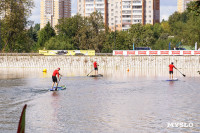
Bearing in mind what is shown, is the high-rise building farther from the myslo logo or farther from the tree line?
the myslo logo

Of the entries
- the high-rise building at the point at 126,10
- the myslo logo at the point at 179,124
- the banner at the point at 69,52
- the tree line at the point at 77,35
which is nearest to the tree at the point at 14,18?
the tree line at the point at 77,35

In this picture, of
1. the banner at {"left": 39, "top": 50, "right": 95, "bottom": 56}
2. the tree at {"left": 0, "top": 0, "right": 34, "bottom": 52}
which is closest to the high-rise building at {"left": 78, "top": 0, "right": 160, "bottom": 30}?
the tree at {"left": 0, "top": 0, "right": 34, "bottom": 52}

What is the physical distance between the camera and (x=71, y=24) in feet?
344

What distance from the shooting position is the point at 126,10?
6422 inches

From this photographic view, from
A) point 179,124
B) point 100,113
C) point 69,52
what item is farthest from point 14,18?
point 179,124

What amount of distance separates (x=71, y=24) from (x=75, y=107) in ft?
285

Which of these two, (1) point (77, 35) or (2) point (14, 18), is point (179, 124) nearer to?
(2) point (14, 18)

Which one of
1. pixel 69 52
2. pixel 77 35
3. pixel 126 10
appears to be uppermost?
pixel 126 10

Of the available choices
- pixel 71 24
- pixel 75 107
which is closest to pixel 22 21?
pixel 71 24

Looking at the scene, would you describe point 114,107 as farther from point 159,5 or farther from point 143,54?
point 159,5

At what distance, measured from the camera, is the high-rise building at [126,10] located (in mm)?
160625

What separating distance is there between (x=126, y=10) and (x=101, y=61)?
9898 cm

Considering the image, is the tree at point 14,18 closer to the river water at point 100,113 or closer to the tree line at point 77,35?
the tree line at point 77,35

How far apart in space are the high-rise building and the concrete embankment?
95.6 meters
